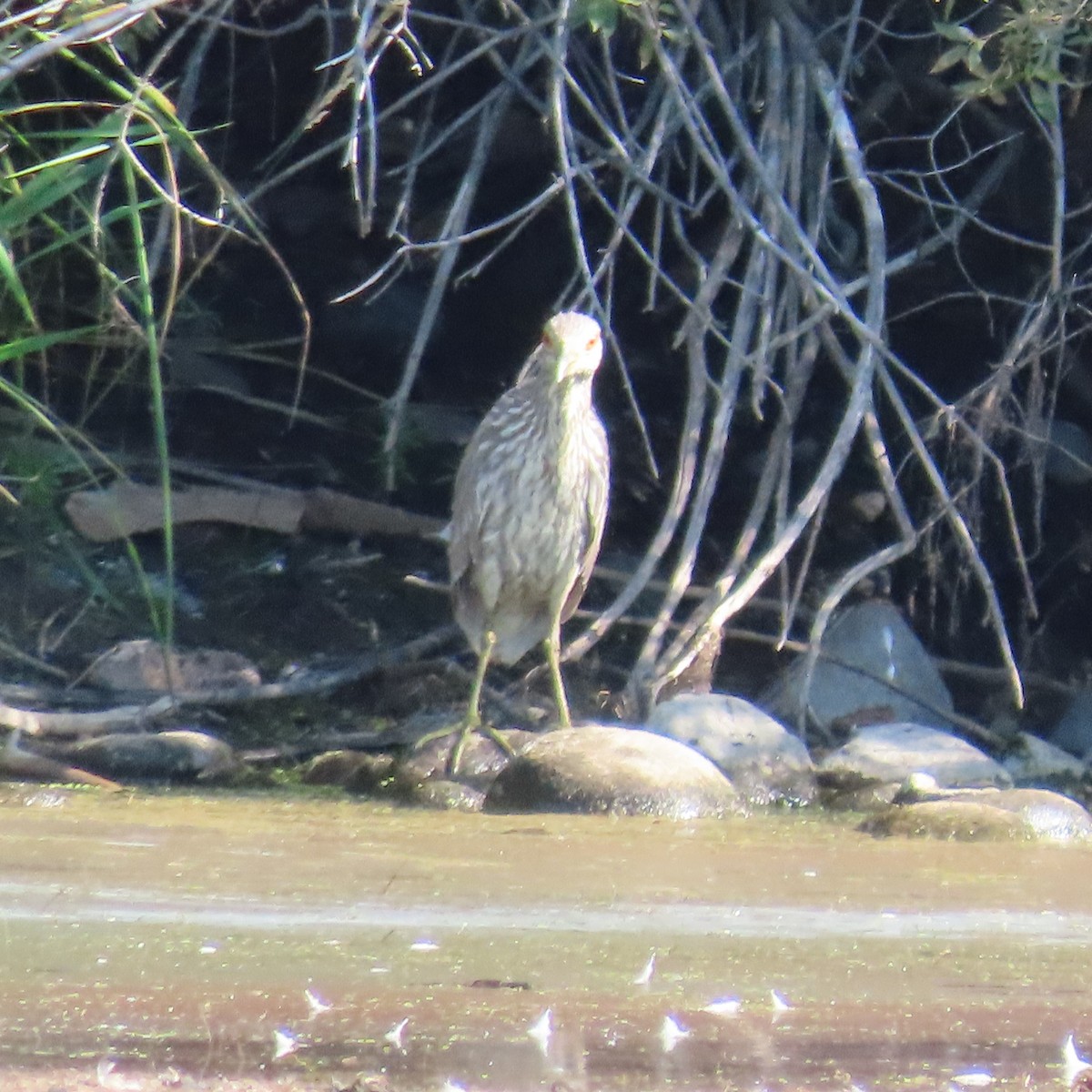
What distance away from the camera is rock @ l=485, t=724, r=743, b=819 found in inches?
173

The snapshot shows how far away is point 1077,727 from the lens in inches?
226

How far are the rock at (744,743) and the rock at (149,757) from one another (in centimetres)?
110

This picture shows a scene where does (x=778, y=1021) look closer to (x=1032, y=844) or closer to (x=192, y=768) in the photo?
(x=1032, y=844)

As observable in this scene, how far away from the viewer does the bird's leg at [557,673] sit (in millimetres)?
5250

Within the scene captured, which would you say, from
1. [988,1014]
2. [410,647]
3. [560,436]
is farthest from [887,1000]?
[410,647]

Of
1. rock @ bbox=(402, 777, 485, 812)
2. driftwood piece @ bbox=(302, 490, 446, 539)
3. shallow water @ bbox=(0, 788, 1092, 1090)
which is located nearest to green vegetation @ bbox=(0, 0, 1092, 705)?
driftwood piece @ bbox=(302, 490, 446, 539)

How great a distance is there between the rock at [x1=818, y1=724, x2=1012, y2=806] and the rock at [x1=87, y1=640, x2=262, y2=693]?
163 centimetres

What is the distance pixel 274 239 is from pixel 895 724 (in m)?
3.01

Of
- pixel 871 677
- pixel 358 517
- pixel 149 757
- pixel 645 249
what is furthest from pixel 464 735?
pixel 645 249

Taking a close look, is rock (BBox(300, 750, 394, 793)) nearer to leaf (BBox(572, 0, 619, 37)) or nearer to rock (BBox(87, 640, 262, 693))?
rock (BBox(87, 640, 262, 693))

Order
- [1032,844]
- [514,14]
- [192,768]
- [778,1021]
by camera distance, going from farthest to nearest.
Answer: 1. [514,14]
2. [192,768]
3. [1032,844]
4. [778,1021]

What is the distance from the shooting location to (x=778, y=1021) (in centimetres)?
259

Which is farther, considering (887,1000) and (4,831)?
(4,831)

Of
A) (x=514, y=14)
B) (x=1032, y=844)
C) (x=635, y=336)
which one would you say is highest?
(x=514, y=14)
